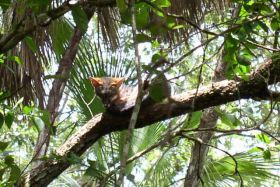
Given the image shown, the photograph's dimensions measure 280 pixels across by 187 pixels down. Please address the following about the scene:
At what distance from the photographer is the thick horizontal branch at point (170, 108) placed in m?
2.39

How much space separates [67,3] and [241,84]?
3.05ft

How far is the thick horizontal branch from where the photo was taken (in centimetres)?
239

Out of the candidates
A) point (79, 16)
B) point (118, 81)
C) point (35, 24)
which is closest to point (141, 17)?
point (79, 16)

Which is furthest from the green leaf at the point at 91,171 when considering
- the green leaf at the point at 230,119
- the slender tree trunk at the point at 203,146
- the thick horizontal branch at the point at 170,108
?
the slender tree trunk at the point at 203,146

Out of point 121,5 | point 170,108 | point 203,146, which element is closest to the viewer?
point 121,5

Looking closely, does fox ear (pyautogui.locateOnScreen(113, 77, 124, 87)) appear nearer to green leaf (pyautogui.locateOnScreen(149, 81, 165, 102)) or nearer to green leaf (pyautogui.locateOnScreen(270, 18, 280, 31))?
green leaf (pyautogui.locateOnScreen(149, 81, 165, 102))

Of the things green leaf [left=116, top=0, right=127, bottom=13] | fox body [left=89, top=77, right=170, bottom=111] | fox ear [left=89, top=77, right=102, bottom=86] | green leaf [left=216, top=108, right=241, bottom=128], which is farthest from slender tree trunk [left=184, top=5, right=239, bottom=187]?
green leaf [left=116, top=0, right=127, bottom=13]

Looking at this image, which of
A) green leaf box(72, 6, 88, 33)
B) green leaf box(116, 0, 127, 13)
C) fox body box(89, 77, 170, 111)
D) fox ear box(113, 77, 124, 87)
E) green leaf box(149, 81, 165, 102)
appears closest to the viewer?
green leaf box(116, 0, 127, 13)

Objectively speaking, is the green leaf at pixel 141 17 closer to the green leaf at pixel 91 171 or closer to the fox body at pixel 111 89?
the green leaf at pixel 91 171

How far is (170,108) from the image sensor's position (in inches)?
99.5

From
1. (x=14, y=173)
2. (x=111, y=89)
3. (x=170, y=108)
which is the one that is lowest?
(x=14, y=173)

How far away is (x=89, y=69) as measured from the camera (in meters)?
4.12

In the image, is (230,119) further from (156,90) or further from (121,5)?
(121,5)

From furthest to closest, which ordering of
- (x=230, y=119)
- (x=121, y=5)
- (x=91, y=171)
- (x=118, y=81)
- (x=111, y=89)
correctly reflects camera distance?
(x=118, y=81), (x=111, y=89), (x=230, y=119), (x=91, y=171), (x=121, y=5)
